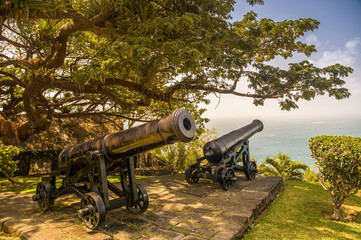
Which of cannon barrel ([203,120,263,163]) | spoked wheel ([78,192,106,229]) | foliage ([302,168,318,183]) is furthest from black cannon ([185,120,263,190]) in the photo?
foliage ([302,168,318,183])

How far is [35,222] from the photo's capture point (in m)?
4.18

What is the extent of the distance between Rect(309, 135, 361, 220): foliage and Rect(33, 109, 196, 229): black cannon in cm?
300

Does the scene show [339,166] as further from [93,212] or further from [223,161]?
[93,212]

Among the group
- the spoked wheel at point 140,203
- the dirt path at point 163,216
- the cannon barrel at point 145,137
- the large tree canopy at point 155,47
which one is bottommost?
the dirt path at point 163,216

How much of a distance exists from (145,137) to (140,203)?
1.60 meters

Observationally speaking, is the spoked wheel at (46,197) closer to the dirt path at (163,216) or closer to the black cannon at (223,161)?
the dirt path at (163,216)

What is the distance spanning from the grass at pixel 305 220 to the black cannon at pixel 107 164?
200 cm

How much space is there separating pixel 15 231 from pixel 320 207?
574 cm

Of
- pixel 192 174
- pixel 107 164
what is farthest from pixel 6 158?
pixel 192 174

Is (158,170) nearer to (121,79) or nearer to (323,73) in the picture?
(121,79)

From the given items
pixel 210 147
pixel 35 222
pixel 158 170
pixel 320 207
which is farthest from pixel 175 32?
pixel 158 170

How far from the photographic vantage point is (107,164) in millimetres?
4359

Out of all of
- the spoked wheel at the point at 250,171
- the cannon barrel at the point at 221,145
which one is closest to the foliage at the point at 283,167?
the spoked wheel at the point at 250,171

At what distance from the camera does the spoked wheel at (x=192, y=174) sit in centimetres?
697
